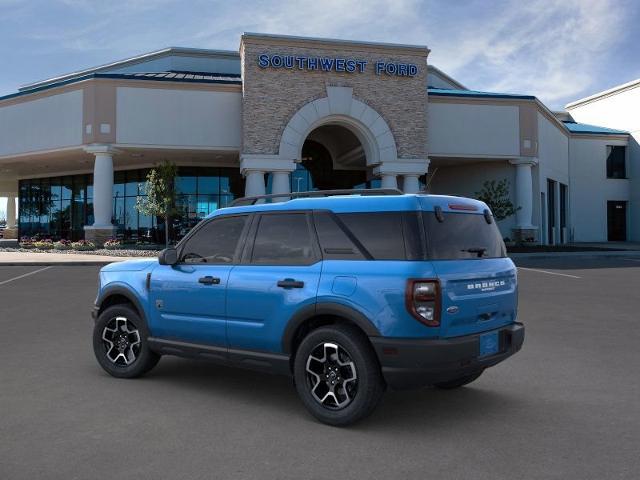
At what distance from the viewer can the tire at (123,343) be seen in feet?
19.4

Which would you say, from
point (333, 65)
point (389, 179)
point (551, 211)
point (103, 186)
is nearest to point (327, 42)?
point (333, 65)

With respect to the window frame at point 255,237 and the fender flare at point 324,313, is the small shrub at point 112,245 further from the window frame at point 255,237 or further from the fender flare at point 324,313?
the fender flare at point 324,313

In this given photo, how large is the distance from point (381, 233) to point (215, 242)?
184 centimetres

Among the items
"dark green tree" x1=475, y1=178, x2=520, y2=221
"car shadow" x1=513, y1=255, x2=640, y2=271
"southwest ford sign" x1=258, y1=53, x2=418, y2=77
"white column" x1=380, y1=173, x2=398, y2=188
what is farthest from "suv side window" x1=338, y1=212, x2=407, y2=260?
"dark green tree" x1=475, y1=178, x2=520, y2=221

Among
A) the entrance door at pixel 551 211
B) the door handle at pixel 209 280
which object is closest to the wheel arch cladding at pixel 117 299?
the door handle at pixel 209 280

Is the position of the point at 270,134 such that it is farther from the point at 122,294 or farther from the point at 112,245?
the point at 122,294

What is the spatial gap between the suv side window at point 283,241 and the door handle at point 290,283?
0.55ft

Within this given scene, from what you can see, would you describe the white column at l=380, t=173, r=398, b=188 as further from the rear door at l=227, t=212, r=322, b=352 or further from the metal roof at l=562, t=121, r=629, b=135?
the rear door at l=227, t=212, r=322, b=352

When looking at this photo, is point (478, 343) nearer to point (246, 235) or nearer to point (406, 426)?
point (406, 426)

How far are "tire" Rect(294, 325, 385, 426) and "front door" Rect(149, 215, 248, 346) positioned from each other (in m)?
0.95

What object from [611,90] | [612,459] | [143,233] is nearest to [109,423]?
[612,459]

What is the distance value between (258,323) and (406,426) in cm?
149

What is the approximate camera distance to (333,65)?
28.7m

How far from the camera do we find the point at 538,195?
34031 millimetres
